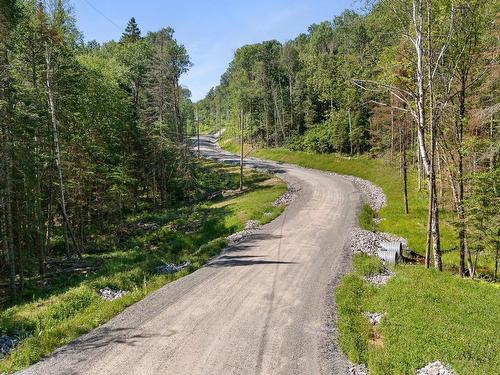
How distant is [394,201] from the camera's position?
37.5 meters

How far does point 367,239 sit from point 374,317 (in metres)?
11.6

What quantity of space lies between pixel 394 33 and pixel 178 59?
149 ft

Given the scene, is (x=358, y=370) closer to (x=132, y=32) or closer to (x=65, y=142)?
(x=65, y=142)

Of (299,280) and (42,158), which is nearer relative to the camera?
(299,280)

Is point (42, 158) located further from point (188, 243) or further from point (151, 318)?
point (151, 318)

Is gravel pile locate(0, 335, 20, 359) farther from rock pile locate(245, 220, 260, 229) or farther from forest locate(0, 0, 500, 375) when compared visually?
rock pile locate(245, 220, 260, 229)

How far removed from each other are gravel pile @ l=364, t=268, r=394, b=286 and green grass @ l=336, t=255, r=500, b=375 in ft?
1.44

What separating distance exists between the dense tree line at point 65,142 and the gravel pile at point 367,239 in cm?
1733

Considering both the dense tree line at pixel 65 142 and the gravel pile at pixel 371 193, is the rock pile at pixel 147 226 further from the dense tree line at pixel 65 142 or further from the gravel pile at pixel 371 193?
the gravel pile at pixel 371 193

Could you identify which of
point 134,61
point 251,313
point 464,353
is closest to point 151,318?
point 251,313

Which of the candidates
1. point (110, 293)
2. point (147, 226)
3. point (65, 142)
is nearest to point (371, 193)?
point (147, 226)

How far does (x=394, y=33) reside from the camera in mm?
18016

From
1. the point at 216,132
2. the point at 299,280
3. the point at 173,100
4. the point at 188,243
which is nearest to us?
the point at 299,280

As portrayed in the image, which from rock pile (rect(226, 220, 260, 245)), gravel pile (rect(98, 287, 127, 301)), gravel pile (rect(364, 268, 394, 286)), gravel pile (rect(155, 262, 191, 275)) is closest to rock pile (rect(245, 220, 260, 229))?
rock pile (rect(226, 220, 260, 245))
